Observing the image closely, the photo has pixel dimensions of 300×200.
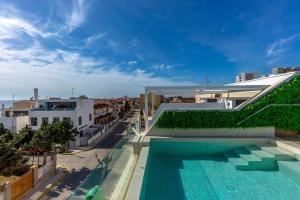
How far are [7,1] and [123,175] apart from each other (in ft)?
30.4

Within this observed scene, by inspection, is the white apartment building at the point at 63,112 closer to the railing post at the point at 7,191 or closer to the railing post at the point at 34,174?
the railing post at the point at 34,174

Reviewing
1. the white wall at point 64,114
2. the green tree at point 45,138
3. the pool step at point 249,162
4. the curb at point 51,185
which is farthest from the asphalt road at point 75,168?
the pool step at point 249,162

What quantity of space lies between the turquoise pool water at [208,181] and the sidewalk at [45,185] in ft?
26.1

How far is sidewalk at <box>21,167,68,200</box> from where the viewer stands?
46.2 feet

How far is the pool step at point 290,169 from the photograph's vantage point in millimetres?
8362

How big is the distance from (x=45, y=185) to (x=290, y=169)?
47.7ft

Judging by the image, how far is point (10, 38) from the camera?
15.5 m

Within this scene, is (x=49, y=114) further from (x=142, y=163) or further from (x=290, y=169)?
(x=290, y=169)

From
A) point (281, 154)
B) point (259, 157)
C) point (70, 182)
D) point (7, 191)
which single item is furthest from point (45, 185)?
point (281, 154)

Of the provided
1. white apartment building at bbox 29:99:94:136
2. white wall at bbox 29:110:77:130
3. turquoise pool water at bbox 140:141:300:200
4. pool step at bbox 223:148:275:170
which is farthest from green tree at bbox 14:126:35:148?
pool step at bbox 223:148:275:170

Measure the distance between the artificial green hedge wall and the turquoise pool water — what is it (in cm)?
318

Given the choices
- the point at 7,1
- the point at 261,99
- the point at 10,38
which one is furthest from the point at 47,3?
the point at 261,99

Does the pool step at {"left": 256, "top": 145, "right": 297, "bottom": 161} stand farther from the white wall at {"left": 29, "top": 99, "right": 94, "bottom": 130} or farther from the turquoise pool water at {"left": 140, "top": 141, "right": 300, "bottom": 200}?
the white wall at {"left": 29, "top": 99, "right": 94, "bottom": 130}

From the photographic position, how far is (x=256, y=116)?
47.8 feet
